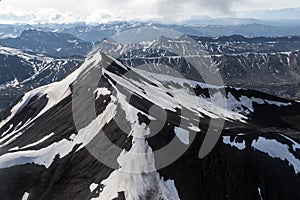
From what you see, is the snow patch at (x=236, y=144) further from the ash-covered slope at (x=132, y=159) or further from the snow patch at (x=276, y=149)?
the snow patch at (x=276, y=149)

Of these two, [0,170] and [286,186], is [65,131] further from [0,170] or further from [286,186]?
[286,186]

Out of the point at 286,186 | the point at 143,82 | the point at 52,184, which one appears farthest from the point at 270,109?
the point at 52,184

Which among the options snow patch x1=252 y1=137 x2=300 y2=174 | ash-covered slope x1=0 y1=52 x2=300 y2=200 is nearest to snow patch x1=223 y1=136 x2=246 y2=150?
ash-covered slope x1=0 y1=52 x2=300 y2=200

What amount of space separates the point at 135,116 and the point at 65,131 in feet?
74.6

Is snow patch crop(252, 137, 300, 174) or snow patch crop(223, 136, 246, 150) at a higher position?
snow patch crop(223, 136, 246, 150)

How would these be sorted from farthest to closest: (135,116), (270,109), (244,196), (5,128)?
1. (270,109)
2. (5,128)
3. (135,116)
4. (244,196)

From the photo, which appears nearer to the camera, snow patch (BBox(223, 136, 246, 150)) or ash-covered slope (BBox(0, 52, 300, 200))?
ash-covered slope (BBox(0, 52, 300, 200))

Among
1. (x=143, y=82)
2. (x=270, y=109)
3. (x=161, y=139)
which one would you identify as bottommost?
(x=270, y=109)

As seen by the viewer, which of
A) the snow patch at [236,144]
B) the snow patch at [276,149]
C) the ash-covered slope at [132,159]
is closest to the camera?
the ash-covered slope at [132,159]

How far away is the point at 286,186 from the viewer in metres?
82.9

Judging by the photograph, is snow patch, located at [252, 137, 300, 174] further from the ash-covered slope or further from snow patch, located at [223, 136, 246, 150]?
snow patch, located at [223, 136, 246, 150]

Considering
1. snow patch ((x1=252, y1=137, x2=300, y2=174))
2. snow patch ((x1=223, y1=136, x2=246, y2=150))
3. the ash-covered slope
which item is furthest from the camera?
snow patch ((x1=252, y1=137, x2=300, y2=174))

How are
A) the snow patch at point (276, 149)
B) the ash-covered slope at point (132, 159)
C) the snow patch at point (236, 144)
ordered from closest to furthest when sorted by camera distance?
the ash-covered slope at point (132, 159), the snow patch at point (236, 144), the snow patch at point (276, 149)

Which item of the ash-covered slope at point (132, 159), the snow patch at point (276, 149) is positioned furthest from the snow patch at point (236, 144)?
the snow patch at point (276, 149)
